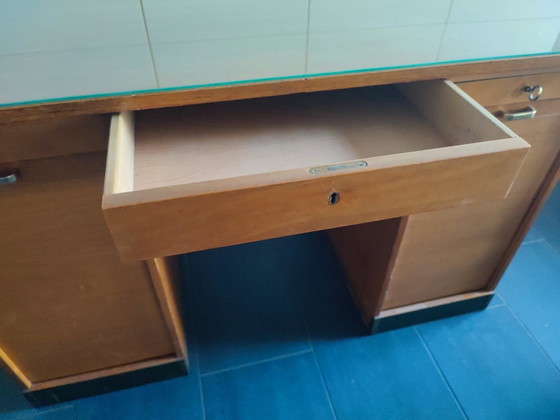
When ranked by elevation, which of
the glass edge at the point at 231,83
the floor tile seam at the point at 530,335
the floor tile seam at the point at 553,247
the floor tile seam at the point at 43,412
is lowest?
the floor tile seam at the point at 43,412

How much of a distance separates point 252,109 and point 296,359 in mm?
701

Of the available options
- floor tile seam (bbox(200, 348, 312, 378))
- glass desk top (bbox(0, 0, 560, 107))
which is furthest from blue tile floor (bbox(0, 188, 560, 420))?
glass desk top (bbox(0, 0, 560, 107))

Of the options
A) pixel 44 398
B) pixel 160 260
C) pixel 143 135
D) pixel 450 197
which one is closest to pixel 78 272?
pixel 160 260

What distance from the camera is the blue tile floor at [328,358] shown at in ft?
3.47

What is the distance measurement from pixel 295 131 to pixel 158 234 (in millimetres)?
351

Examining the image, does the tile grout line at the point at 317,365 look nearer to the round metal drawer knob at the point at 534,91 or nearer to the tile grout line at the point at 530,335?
the tile grout line at the point at 530,335

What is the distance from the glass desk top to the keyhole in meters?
0.25

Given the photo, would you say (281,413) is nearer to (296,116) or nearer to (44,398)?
(44,398)

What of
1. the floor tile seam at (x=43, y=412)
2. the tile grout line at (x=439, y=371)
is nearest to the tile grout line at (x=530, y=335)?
the tile grout line at (x=439, y=371)

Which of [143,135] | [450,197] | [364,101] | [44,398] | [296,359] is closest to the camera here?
[450,197]

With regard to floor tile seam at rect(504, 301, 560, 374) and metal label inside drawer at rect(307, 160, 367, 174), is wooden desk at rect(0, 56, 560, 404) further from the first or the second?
floor tile seam at rect(504, 301, 560, 374)

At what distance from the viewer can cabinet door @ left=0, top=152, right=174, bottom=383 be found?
2.30ft

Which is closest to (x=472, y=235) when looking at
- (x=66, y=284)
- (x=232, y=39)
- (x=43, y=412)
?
(x=232, y=39)

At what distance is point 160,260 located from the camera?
92 cm
